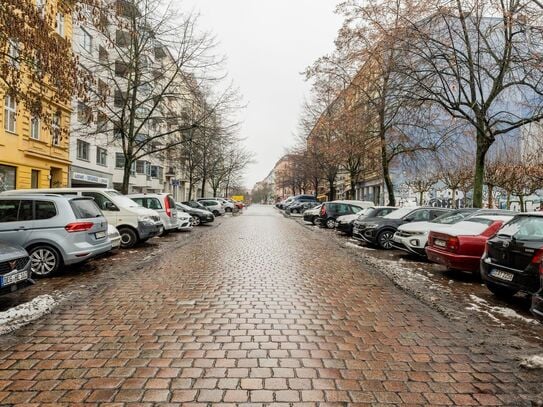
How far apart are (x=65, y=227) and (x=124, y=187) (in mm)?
13690

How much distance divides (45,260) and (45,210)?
3.25 feet

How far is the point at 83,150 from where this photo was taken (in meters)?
32.0

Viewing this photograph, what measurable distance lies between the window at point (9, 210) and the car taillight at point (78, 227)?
1099mm

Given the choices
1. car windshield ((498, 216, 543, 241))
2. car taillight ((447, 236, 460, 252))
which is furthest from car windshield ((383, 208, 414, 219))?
car windshield ((498, 216, 543, 241))

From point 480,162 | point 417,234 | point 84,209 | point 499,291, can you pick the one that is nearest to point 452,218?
point 417,234

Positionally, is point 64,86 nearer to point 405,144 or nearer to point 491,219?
point 491,219

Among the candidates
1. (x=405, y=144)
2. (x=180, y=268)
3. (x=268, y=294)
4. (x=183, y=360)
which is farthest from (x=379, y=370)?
(x=405, y=144)

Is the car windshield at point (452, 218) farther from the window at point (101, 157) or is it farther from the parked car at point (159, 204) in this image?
the window at point (101, 157)

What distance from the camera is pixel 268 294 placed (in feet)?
22.2

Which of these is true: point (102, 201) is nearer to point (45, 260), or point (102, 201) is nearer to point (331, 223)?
point (45, 260)

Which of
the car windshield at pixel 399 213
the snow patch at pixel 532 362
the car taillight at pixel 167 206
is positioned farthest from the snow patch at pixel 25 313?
the car windshield at pixel 399 213

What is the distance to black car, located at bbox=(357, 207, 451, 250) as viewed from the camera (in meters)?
13.7

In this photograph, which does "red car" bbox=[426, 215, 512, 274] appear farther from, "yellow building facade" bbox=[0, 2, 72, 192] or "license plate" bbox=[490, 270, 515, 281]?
"yellow building facade" bbox=[0, 2, 72, 192]

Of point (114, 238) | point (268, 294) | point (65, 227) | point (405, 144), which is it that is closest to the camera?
point (268, 294)
